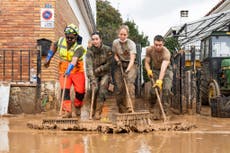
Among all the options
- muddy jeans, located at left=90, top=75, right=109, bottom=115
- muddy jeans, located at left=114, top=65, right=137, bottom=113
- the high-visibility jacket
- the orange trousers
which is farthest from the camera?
muddy jeans, located at left=114, top=65, right=137, bottom=113

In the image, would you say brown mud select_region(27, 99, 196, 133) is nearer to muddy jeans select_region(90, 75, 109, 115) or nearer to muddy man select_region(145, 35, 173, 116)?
muddy jeans select_region(90, 75, 109, 115)

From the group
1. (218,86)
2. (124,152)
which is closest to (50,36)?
(218,86)

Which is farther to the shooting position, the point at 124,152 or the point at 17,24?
the point at 17,24

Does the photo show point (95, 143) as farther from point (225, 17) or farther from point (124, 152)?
point (225, 17)

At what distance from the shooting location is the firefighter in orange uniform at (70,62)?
306 inches

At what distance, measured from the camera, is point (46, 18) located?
424 inches

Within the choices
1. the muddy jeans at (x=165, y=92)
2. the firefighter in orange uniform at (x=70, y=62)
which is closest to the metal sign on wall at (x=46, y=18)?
the firefighter in orange uniform at (x=70, y=62)

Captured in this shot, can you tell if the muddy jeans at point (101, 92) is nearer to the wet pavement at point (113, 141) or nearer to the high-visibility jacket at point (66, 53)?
the high-visibility jacket at point (66, 53)

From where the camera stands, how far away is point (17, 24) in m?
10.8

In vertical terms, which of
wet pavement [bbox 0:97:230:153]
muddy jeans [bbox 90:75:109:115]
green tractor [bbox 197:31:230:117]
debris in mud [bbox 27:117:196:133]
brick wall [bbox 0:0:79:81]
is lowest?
wet pavement [bbox 0:97:230:153]

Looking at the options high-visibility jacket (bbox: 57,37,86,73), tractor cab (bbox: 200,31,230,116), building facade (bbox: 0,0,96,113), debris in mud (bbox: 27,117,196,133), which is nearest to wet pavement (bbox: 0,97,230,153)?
debris in mud (bbox: 27,117,196,133)

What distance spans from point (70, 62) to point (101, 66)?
0.72 meters

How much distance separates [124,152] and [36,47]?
623 cm

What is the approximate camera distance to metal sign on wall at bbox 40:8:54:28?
Answer: 35.3ft
